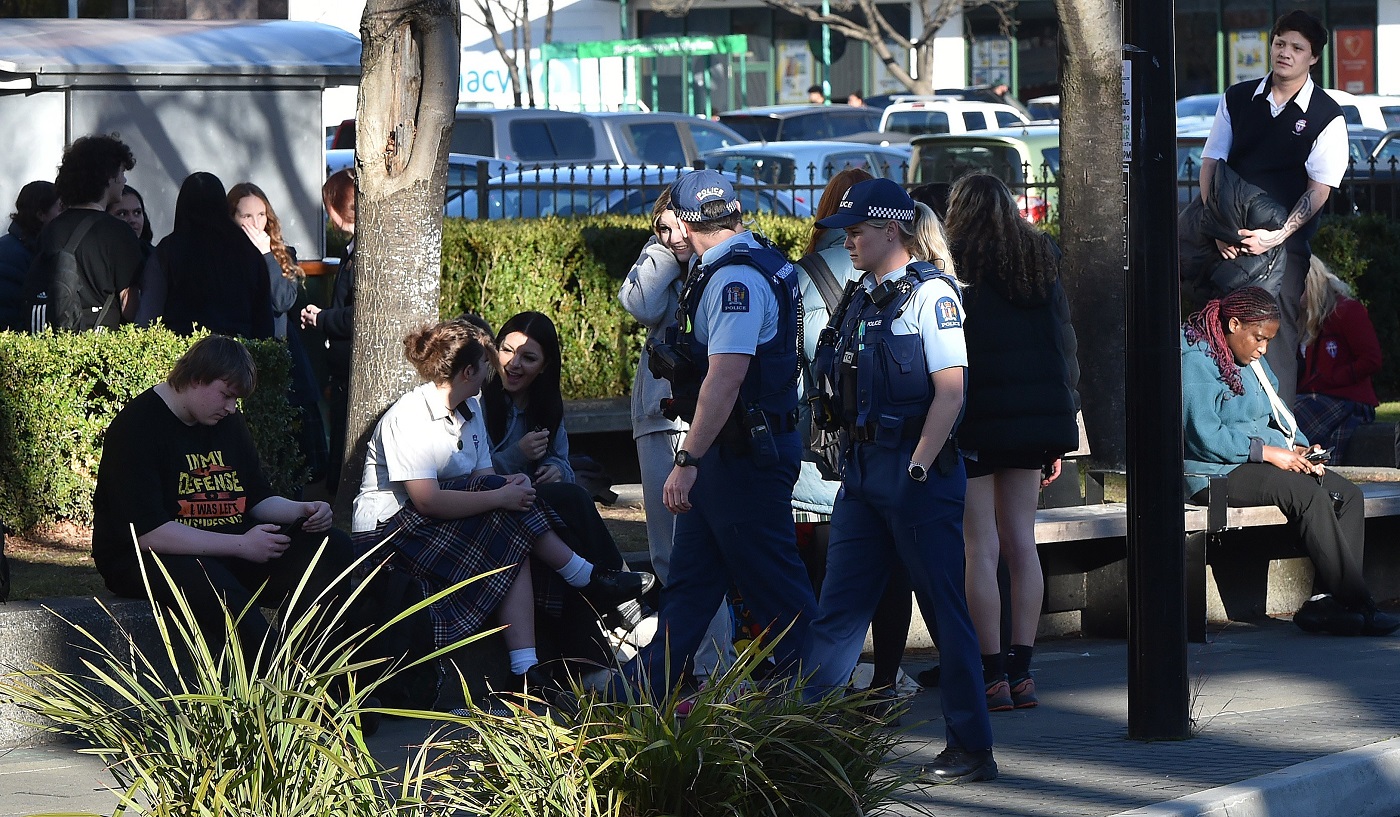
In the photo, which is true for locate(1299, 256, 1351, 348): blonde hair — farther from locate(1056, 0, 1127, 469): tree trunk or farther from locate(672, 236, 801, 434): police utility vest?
locate(672, 236, 801, 434): police utility vest

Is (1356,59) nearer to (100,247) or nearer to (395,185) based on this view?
(395,185)

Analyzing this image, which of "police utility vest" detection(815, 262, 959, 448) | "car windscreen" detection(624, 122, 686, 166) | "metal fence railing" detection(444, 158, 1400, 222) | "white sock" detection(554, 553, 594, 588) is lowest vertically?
"white sock" detection(554, 553, 594, 588)

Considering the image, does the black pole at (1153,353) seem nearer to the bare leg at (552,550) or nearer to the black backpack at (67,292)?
the bare leg at (552,550)

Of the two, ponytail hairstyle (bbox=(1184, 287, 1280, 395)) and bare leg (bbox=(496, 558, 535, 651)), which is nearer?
bare leg (bbox=(496, 558, 535, 651))

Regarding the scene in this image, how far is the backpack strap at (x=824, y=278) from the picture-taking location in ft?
22.0

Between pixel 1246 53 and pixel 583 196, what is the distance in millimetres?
29897

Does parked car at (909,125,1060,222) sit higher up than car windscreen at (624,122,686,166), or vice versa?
car windscreen at (624,122,686,166)

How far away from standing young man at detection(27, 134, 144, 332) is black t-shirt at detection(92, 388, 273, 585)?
2714 mm

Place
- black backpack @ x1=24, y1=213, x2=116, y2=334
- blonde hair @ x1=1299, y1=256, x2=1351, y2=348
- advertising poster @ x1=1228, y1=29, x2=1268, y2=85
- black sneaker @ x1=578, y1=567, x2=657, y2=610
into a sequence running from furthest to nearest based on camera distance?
advertising poster @ x1=1228, y1=29, x2=1268, y2=85
blonde hair @ x1=1299, y1=256, x2=1351, y2=348
black backpack @ x1=24, y1=213, x2=116, y2=334
black sneaker @ x1=578, y1=567, x2=657, y2=610

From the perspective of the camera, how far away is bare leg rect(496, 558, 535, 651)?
22.0 ft

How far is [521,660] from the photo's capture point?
670 centimetres

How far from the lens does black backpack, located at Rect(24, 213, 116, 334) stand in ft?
29.0

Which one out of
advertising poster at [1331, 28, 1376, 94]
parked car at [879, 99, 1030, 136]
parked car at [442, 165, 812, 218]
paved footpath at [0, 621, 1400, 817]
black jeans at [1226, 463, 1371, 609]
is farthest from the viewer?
advertising poster at [1331, 28, 1376, 94]

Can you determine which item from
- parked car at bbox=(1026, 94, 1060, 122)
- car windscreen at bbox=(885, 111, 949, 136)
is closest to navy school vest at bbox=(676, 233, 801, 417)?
car windscreen at bbox=(885, 111, 949, 136)
